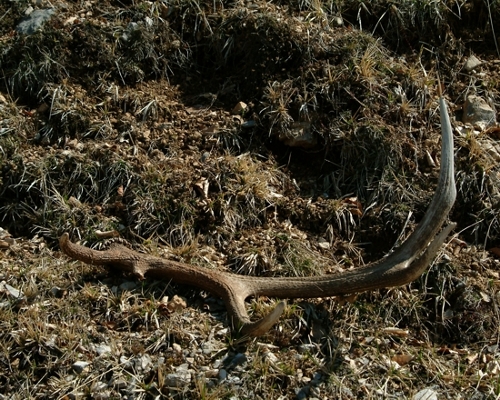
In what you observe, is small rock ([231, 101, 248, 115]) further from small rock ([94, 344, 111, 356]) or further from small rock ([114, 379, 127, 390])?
small rock ([114, 379, 127, 390])

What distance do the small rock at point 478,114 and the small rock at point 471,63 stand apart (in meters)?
0.34

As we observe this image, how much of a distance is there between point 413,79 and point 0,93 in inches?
112

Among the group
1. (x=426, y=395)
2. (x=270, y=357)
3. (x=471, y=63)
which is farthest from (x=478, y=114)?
(x=270, y=357)

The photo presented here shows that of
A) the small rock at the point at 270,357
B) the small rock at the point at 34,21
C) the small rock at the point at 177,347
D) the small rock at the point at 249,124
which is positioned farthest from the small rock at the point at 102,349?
the small rock at the point at 34,21

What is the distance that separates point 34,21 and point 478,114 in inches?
126

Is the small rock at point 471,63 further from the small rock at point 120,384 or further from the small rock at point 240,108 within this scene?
the small rock at point 120,384

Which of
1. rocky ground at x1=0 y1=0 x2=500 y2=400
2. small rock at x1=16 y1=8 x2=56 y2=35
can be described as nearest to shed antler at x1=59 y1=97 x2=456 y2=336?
rocky ground at x1=0 y1=0 x2=500 y2=400

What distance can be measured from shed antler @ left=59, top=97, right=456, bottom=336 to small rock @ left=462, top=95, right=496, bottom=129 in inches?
43.7

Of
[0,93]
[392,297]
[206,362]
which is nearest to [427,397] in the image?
[392,297]

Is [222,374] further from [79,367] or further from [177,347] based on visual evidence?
[79,367]

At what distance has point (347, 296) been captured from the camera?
15.7 feet

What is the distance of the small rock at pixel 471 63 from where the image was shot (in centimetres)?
609

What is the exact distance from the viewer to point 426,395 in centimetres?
445

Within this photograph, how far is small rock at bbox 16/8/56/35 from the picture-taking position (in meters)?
6.04
